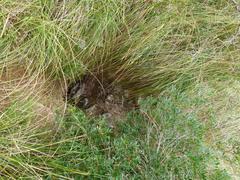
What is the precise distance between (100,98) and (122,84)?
82 mm

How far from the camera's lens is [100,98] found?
4.48 feet

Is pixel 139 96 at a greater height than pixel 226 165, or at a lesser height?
greater

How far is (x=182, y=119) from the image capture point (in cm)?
124

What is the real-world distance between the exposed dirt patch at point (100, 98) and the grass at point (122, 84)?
26 millimetres

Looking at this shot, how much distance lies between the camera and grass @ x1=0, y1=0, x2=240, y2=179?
1.17 meters

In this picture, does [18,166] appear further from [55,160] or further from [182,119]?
[182,119]

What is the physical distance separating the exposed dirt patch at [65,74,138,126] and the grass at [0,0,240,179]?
0.09ft

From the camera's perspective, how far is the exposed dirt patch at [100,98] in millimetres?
1326

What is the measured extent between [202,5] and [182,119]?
1.31 ft

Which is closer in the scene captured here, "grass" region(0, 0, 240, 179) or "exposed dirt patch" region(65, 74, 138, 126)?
"grass" region(0, 0, 240, 179)

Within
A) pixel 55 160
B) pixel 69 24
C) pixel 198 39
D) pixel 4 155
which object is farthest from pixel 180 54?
pixel 4 155

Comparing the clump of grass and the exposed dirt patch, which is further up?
the clump of grass

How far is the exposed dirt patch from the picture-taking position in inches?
52.2

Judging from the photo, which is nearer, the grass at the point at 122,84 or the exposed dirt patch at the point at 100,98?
the grass at the point at 122,84
